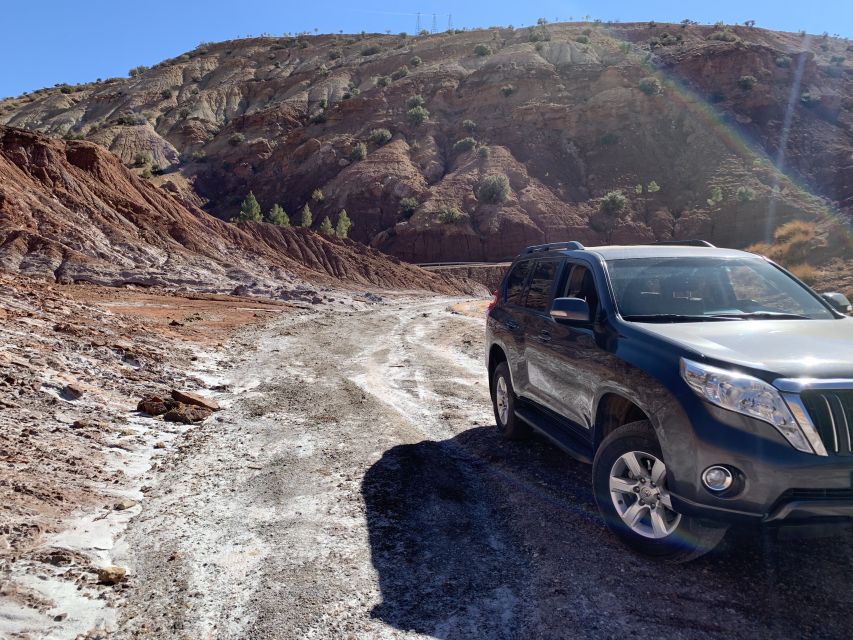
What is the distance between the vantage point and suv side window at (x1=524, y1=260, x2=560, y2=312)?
208 inches

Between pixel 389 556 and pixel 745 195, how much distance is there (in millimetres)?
53036

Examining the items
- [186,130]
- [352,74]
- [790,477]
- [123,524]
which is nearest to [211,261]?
[123,524]

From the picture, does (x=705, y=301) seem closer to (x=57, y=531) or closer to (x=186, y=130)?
(x=57, y=531)

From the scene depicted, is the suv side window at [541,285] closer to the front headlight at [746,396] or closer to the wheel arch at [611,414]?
the wheel arch at [611,414]

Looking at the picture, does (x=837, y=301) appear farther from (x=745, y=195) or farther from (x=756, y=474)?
(x=745, y=195)

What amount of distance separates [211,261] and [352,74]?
214 ft

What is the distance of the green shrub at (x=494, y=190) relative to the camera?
53156 mm

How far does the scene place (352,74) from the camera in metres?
85.0

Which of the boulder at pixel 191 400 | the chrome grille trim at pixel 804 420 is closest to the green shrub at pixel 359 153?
the boulder at pixel 191 400

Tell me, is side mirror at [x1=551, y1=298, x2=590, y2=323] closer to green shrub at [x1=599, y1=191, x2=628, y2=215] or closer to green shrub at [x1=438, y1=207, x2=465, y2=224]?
green shrub at [x1=438, y1=207, x2=465, y2=224]

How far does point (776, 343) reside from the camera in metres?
3.41

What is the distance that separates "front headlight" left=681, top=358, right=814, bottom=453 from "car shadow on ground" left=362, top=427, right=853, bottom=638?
22.3 inches

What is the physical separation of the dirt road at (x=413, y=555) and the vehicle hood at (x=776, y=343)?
1.21 m

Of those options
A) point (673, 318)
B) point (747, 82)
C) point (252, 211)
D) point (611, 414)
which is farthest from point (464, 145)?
point (611, 414)
